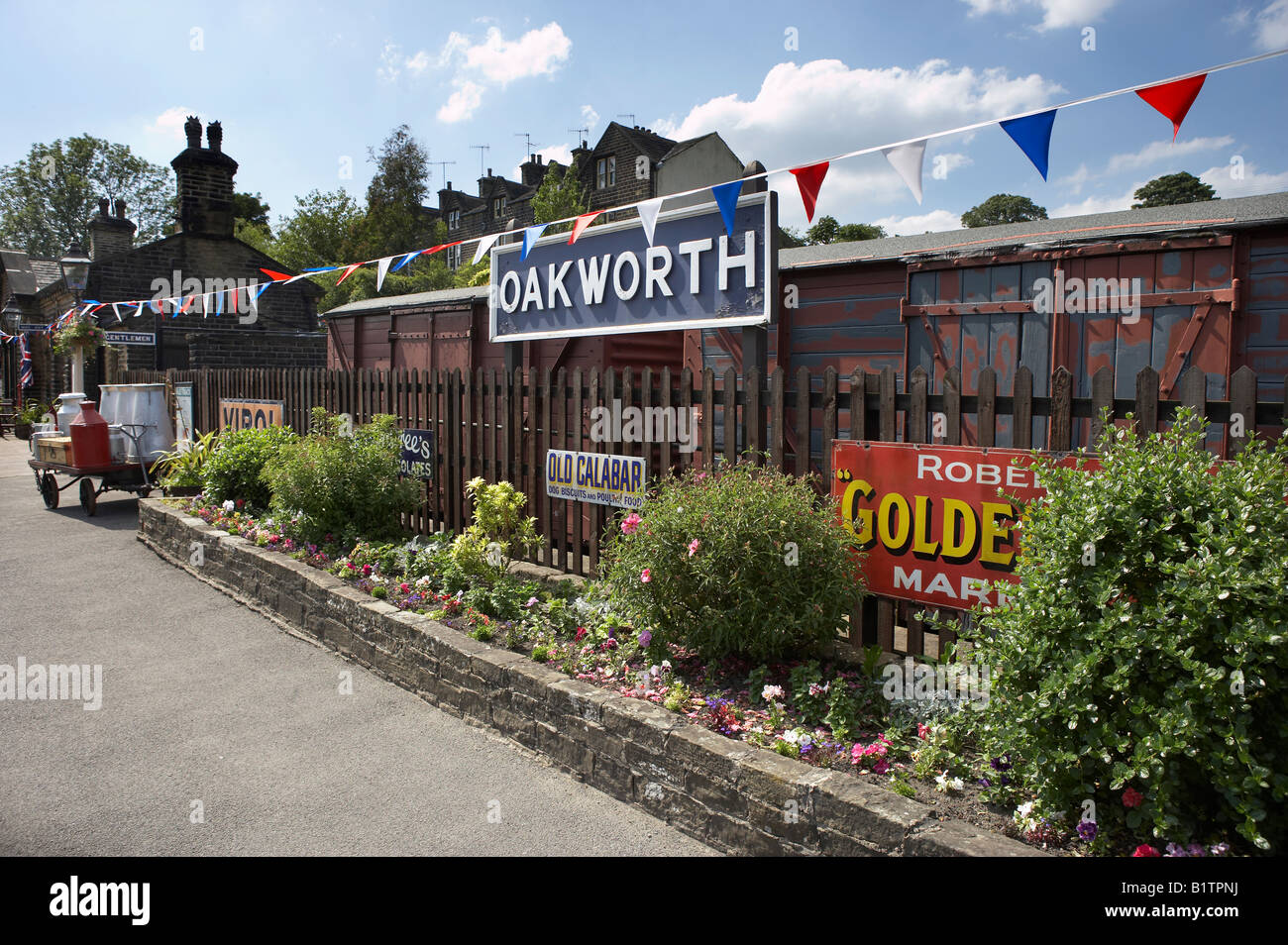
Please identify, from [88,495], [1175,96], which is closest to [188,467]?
[88,495]

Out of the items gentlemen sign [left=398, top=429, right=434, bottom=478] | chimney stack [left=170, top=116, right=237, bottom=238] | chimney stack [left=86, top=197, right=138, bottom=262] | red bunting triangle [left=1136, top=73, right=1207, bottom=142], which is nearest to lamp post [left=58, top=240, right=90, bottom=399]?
chimney stack [left=86, top=197, right=138, bottom=262]

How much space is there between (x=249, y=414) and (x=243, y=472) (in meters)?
2.14

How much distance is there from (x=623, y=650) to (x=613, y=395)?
201 centimetres

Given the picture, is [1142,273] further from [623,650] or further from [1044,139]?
[623,650]

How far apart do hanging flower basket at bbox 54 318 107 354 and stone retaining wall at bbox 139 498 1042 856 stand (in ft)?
50.2

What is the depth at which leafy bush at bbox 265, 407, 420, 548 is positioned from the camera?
23.7 feet

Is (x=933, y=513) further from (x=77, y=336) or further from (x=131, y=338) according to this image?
(x=131, y=338)

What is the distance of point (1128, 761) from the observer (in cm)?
264

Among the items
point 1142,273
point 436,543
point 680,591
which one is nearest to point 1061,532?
point 680,591

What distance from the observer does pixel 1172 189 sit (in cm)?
3591

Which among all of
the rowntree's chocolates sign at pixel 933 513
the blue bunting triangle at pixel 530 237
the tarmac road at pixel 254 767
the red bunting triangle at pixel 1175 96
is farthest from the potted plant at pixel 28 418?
the red bunting triangle at pixel 1175 96

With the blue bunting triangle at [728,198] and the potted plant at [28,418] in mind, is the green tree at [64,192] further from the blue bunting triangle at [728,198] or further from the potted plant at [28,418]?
the blue bunting triangle at [728,198]

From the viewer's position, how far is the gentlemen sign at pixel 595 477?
572 cm

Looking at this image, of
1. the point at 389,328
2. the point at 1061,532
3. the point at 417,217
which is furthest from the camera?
the point at 417,217
